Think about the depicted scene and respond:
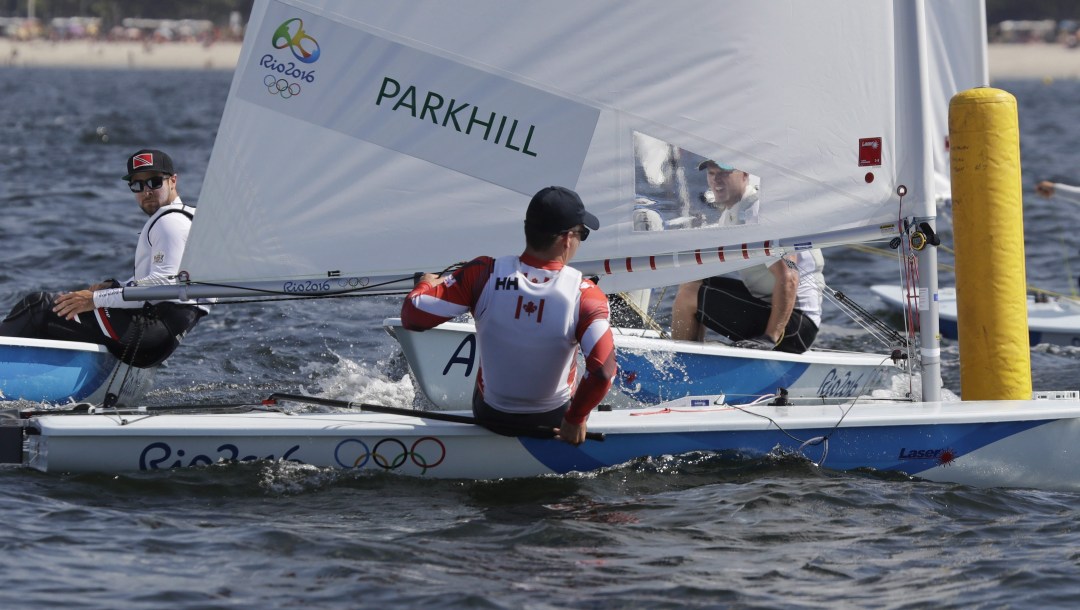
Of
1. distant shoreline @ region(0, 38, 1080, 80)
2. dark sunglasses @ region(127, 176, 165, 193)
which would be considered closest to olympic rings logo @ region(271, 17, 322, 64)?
dark sunglasses @ region(127, 176, 165, 193)

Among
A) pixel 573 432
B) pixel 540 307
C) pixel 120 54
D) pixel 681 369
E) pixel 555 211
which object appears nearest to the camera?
pixel 555 211

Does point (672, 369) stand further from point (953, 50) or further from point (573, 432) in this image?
point (953, 50)

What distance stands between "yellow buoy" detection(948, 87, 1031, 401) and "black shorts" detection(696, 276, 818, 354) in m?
2.06

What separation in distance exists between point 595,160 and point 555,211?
3.24 ft

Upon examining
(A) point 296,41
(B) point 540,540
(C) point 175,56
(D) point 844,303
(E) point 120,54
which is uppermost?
(E) point 120,54

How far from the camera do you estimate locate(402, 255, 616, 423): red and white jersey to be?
5066 millimetres

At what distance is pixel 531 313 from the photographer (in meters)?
5.13

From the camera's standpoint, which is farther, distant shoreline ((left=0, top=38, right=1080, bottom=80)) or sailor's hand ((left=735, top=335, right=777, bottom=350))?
distant shoreline ((left=0, top=38, right=1080, bottom=80))

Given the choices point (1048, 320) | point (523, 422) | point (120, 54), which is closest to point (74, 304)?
point (523, 422)

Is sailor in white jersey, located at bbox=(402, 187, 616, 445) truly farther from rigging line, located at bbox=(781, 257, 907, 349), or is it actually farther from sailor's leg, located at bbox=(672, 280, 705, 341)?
rigging line, located at bbox=(781, 257, 907, 349)

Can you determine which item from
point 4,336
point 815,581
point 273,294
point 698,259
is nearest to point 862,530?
point 815,581

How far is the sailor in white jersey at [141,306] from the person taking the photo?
21.3ft

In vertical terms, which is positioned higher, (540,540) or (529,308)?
(529,308)

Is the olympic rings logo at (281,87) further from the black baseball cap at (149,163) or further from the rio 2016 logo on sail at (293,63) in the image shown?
the black baseball cap at (149,163)
